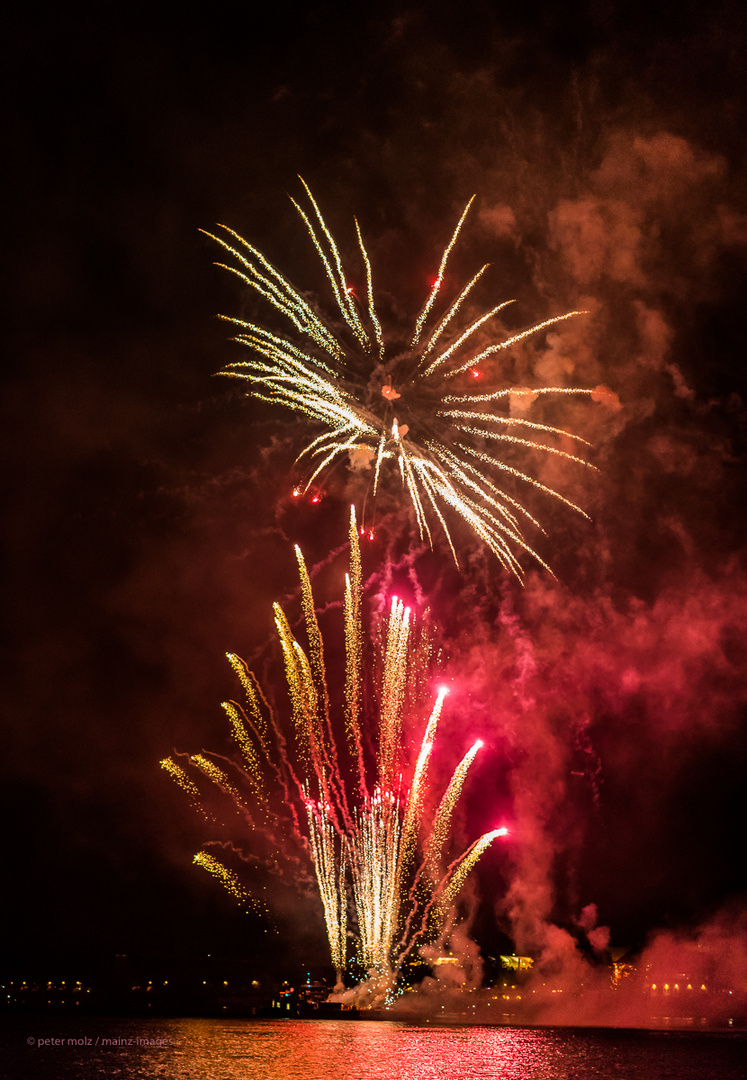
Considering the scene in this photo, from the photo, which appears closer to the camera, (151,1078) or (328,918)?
(151,1078)

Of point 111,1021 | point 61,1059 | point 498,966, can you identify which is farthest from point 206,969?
point 61,1059

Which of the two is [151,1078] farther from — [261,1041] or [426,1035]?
[426,1035]

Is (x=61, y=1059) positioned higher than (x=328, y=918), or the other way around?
(x=328, y=918)

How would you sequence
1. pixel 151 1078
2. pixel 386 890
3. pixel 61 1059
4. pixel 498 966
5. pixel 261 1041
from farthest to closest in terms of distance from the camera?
pixel 498 966
pixel 261 1041
pixel 61 1059
pixel 386 890
pixel 151 1078

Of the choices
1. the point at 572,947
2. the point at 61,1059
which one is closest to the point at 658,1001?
the point at 572,947

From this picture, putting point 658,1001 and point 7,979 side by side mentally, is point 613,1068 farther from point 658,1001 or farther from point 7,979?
point 7,979

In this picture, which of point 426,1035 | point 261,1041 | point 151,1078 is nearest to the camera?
point 151,1078
